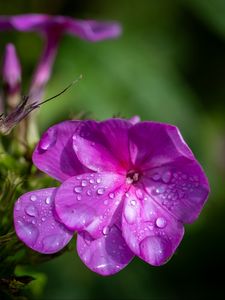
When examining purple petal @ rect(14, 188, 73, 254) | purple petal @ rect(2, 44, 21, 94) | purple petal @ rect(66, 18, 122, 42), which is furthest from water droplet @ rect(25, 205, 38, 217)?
purple petal @ rect(66, 18, 122, 42)

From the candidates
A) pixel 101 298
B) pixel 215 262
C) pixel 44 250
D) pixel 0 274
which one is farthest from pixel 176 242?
pixel 215 262

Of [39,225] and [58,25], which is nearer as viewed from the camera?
[39,225]

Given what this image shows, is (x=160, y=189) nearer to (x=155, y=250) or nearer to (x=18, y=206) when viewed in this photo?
(x=155, y=250)

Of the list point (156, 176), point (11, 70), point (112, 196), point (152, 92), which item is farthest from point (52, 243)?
point (152, 92)

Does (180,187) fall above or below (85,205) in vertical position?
above

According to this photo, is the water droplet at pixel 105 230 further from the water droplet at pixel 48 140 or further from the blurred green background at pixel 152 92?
the blurred green background at pixel 152 92

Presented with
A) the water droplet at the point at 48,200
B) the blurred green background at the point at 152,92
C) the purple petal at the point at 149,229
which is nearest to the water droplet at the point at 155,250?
the purple petal at the point at 149,229

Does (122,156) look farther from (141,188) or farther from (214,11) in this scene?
(214,11)
